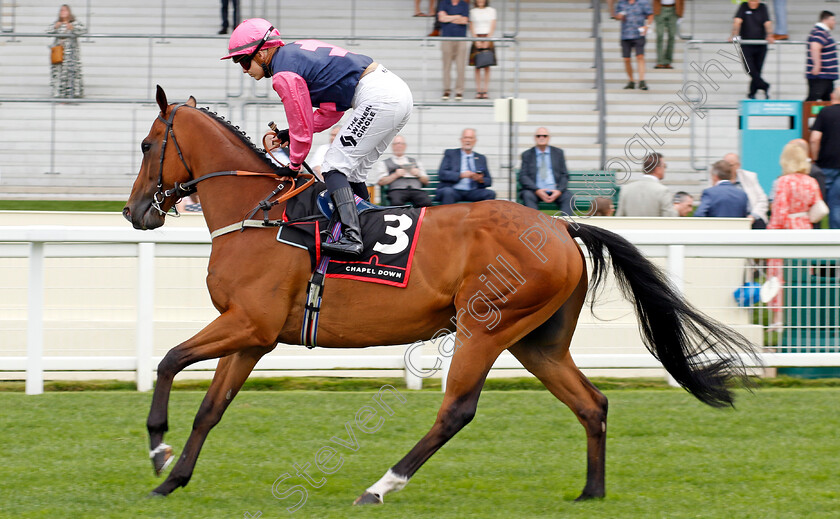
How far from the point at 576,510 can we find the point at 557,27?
413 inches

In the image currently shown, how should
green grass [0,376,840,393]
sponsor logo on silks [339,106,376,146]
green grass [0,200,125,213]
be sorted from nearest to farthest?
sponsor logo on silks [339,106,376,146]
green grass [0,376,840,393]
green grass [0,200,125,213]

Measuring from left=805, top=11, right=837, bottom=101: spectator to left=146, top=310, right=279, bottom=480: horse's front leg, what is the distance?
8464 mm

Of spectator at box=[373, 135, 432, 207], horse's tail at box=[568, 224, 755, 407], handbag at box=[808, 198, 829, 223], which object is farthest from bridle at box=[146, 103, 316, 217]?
handbag at box=[808, 198, 829, 223]

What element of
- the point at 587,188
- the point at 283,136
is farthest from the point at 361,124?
the point at 587,188

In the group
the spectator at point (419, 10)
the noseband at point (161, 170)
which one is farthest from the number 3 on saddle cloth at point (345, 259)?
the spectator at point (419, 10)

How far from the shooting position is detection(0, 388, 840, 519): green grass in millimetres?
4102

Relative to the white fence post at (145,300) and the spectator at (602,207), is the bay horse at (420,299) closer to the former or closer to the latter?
the white fence post at (145,300)

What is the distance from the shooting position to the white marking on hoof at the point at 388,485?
4.16 meters

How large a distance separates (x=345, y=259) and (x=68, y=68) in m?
8.78

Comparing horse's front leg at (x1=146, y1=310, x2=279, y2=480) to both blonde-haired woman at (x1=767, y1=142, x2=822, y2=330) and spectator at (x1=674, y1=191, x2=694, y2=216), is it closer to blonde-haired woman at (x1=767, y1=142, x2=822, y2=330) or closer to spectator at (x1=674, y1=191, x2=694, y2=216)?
blonde-haired woman at (x1=767, y1=142, x2=822, y2=330)

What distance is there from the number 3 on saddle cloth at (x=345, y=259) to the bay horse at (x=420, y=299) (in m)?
0.03

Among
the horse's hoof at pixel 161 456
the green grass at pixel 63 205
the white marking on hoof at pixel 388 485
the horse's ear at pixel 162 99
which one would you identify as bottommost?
the white marking on hoof at pixel 388 485

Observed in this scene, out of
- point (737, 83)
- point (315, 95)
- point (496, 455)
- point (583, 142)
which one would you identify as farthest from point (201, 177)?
point (737, 83)

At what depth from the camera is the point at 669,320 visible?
15.3 ft
